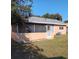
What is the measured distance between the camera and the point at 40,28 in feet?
3.93

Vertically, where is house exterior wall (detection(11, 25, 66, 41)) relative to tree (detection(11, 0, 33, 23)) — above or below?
below

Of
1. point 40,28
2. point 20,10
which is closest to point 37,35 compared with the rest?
point 40,28

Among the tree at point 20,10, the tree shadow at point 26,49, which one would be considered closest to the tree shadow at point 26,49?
the tree shadow at point 26,49

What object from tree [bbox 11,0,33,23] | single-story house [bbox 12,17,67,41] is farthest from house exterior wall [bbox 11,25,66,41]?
tree [bbox 11,0,33,23]

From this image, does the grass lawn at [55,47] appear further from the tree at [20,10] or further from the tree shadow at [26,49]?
the tree at [20,10]

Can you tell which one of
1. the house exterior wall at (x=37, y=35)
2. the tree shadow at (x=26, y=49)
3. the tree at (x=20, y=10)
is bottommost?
the tree shadow at (x=26, y=49)

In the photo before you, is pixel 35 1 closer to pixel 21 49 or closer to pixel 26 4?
pixel 26 4

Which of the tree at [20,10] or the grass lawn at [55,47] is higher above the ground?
the tree at [20,10]

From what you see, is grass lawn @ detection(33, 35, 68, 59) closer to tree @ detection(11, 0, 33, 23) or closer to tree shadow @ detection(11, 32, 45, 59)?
tree shadow @ detection(11, 32, 45, 59)

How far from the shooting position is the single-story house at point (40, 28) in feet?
Answer: 3.87

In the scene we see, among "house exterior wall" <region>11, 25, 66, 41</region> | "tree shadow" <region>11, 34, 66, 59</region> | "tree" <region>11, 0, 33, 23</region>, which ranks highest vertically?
"tree" <region>11, 0, 33, 23</region>

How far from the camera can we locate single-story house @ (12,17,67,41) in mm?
1180
